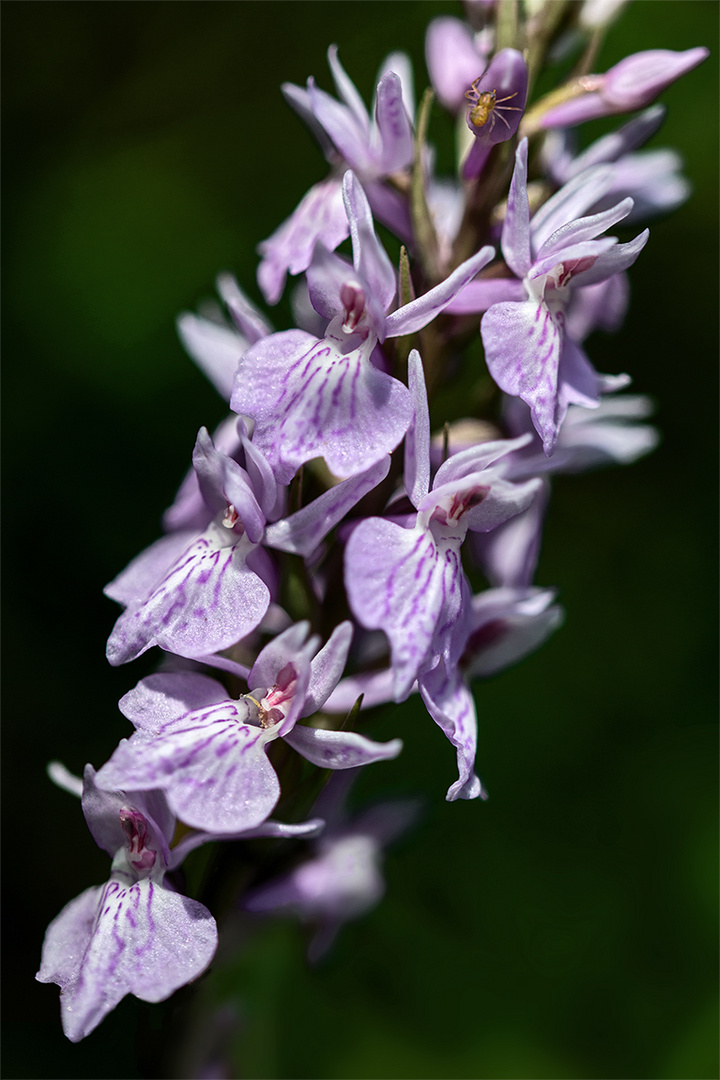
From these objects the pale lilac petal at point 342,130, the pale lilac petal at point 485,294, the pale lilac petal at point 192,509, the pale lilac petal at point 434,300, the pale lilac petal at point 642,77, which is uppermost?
the pale lilac petal at point 342,130

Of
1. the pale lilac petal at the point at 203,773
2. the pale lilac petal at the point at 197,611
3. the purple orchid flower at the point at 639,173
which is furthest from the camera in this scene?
the purple orchid flower at the point at 639,173

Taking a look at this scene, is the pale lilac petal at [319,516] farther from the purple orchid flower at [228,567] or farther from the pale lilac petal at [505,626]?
the pale lilac petal at [505,626]

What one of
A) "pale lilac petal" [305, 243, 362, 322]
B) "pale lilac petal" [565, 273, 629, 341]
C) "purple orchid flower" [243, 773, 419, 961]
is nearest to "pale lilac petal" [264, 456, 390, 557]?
"pale lilac petal" [305, 243, 362, 322]

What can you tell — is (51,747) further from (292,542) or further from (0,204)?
(292,542)

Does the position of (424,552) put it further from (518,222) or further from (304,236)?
(304,236)

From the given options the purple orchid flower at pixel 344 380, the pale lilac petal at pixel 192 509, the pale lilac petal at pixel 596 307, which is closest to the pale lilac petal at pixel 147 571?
the pale lilac petal at pixel 192 509

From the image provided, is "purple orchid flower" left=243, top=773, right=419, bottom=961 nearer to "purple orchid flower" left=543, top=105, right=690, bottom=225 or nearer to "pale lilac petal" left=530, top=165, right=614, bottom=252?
"pale lilac petal" left=530, top=165, right=614, bottom=252
